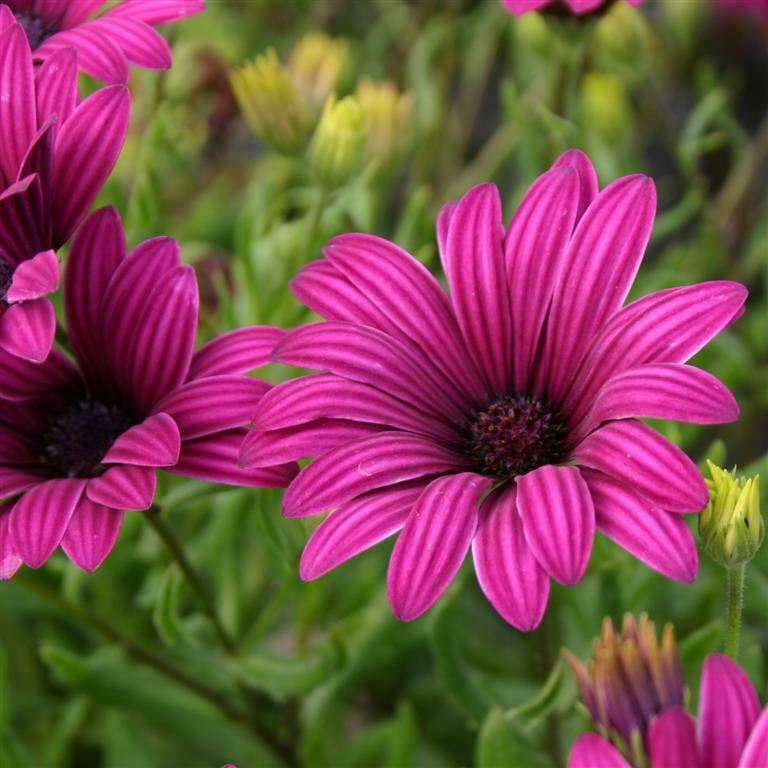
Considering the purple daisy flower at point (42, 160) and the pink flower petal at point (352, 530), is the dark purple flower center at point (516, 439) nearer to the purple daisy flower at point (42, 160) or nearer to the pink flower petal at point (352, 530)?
the pink flower petal at point (352, 530)

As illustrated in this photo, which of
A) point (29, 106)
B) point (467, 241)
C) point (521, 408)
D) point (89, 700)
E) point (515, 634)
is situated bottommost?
point (515, 634)

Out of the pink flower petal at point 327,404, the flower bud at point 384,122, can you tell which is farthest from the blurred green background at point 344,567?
the pink flower petal at point 327,404

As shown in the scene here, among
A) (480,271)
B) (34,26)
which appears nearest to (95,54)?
(34,26)

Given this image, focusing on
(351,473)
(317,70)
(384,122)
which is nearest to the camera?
(351,473)

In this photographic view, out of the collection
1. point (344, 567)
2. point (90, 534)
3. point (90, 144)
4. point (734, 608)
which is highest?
point (90, 144)

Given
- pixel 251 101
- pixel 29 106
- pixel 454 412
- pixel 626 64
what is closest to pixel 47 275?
pixel 29 106

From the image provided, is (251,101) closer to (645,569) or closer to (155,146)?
(155,146)

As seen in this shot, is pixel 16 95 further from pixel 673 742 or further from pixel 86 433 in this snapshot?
pixel 673 742
